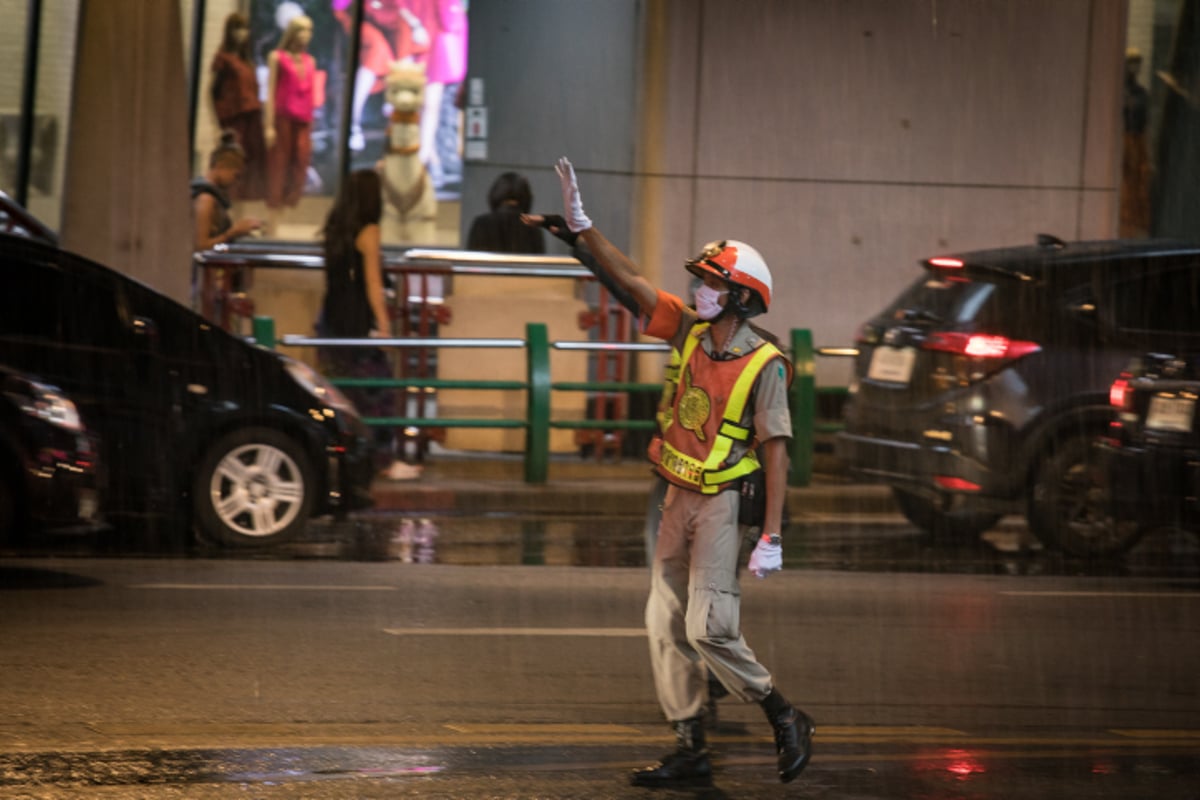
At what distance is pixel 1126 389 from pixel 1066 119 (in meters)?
7.81

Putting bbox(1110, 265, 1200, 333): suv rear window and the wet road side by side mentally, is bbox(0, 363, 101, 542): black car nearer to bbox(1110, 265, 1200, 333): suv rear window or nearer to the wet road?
the wet road

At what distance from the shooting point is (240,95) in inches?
876

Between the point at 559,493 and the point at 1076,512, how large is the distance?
3720 millimetres

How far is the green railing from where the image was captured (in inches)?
574

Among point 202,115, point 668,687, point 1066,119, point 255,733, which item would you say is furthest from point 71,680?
point 202,115

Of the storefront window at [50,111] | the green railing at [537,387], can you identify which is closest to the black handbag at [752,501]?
the green railing at [537,387]

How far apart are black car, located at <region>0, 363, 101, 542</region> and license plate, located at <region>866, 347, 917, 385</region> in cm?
485

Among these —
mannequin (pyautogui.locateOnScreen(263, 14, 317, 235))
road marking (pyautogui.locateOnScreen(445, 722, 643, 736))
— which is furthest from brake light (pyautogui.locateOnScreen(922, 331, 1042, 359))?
mannequin (pyautogui.locateOnScreen(263, 14, 317, 235))

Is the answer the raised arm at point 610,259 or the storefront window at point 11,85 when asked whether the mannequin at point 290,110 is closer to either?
the storefront window at point 11,85

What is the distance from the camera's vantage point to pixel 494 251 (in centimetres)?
1689

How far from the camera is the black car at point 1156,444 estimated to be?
1073 centimetres

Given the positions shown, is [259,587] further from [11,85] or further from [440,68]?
[440,68]

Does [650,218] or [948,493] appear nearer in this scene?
[948,493]

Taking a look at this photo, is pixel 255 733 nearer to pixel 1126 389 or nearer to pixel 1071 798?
pixel 1071 798
